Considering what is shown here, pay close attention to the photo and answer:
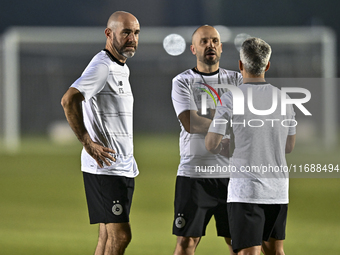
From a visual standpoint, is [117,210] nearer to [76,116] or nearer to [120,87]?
[76,116]

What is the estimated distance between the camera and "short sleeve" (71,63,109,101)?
3723 millimetres

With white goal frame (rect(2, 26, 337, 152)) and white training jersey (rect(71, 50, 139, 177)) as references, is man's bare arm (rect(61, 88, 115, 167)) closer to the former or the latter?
white training jersey (rect(71, 50, 139, 177))

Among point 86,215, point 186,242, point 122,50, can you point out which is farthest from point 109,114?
point 86,215

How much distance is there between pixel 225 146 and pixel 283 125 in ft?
2.35

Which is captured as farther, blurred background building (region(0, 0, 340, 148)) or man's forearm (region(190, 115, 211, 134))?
A: blurred background building (region(0, 0, 340, 148))

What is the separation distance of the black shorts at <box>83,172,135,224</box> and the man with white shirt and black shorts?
975 millimetres

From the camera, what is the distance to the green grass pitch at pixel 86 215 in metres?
5.77

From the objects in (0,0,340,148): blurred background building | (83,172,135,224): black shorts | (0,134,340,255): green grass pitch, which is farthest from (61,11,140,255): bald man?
(0,0,340,148): blurred background building

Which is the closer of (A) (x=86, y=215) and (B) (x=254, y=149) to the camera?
(B) (x=254, y=149)

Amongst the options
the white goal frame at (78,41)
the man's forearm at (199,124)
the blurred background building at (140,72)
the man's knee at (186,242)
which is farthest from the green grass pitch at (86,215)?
the blurred background building at (140,72)

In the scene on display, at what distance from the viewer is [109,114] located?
3.88 meters

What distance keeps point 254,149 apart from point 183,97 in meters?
1.10

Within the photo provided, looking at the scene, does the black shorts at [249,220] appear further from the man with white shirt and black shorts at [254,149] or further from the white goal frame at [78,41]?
the white goal frame at [78,41]

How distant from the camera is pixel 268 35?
69.5 feet
